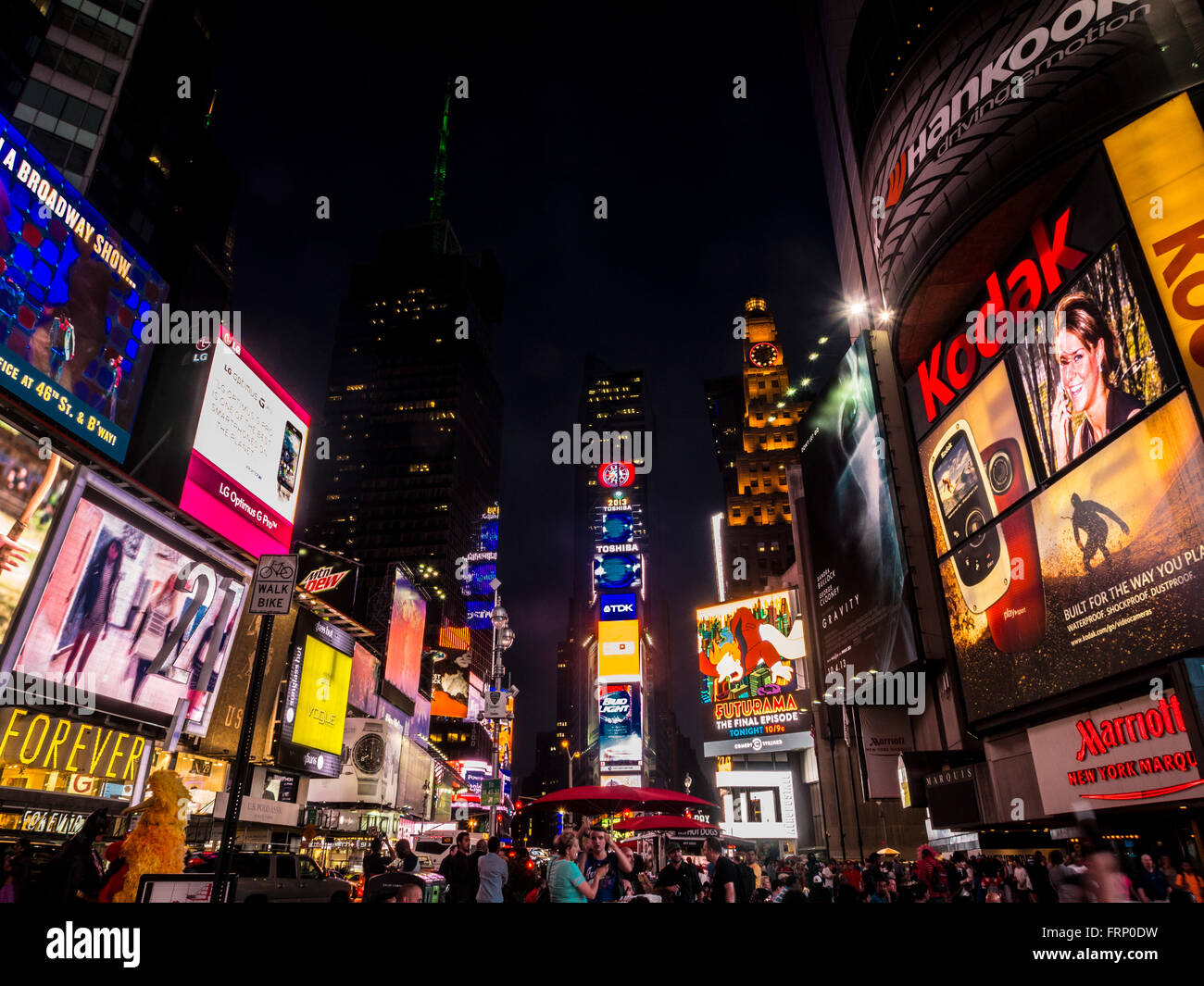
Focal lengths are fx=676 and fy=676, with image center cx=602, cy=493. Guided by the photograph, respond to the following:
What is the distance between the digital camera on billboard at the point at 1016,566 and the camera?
16.8 metres

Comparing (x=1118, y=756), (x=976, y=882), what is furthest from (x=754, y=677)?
(x=1118, y=756)

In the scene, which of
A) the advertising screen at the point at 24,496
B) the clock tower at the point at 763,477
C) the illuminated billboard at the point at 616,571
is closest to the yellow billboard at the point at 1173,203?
the advertising screen at the point at 24,496

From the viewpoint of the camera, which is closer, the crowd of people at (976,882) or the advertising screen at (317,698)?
the crowd of people at (976,882)

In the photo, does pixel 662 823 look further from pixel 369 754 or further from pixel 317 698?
pixel 369 754

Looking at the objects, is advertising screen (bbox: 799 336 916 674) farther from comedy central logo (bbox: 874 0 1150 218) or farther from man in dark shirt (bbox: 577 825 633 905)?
man in dark shirt (bbox: 577 825 633 905)

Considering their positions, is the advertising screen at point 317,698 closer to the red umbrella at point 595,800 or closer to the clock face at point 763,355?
the red umbrella at point 595,800

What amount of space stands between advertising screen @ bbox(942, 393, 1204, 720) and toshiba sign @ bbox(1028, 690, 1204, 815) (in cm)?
85

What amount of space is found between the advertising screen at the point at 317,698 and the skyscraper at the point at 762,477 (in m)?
51.1

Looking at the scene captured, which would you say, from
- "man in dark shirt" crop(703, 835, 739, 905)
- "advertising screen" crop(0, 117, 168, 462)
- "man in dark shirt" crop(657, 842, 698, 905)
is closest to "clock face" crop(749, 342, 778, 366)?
"advertising screen" crop(0, 117, 168, 462)

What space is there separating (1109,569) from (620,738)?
6434 centimetres

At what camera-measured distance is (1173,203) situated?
43.3 ft

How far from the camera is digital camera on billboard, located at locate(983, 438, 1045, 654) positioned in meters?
16.8
